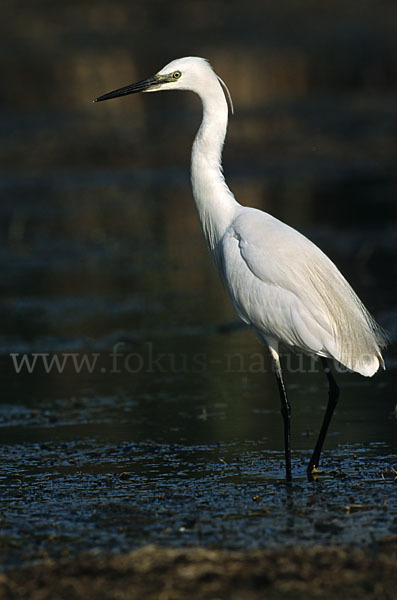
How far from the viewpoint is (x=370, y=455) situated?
5.96 meters

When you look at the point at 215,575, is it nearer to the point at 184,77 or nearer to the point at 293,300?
the point at 293,300

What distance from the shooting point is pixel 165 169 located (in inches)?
700

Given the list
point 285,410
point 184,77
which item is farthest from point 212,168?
point 285,410

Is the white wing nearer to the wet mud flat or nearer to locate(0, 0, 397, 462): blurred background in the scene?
locate(0, 0, 397, 462): blurred background

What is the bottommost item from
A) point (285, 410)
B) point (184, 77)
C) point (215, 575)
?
point (215, 575)

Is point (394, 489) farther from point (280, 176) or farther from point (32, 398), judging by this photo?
point (280, 176)

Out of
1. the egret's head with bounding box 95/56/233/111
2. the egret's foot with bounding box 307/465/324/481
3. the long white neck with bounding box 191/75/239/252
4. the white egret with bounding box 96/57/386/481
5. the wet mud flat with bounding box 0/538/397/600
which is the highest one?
the egret's head with bounding box 95/56/233/111

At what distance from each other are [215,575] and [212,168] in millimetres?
3098

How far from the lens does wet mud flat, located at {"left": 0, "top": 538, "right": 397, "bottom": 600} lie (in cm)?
384

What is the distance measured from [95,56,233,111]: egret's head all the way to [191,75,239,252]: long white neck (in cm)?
5

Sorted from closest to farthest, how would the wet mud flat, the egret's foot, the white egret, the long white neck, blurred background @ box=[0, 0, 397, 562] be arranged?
the wet mud flat, blurred background @ box=[0, 0, 397, 562], the egret's foot, the white egret, the long white neck

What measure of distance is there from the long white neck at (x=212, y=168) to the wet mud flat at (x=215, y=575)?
2.58 meters

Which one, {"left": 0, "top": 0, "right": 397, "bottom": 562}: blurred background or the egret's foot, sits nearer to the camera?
{"left": 0, "top": 0, "right": 397, "bottom": 562}: blurred background

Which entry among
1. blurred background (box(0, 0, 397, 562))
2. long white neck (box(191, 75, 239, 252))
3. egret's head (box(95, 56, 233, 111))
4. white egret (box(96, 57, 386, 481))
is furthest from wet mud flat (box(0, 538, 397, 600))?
egret's head (box(95, 56, 233, 111))
